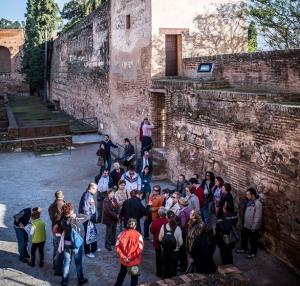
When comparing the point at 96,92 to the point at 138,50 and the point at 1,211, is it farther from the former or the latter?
the point at 1,211

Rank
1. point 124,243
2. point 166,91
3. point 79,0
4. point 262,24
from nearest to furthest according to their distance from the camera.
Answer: point 124,243
point 166,91
point 262,24
point 79,0

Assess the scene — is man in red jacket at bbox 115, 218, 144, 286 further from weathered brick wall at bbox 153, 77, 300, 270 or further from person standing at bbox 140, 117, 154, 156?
person standing at bbox 140, 117, 154, 156

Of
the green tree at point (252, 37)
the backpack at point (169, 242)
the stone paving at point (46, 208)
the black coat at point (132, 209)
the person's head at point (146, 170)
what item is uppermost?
the green tree at point (252, 37)

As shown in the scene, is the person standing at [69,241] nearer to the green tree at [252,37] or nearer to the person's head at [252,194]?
the person's head at [252,194]

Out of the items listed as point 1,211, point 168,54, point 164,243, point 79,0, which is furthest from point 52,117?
point 79,0

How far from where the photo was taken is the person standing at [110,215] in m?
8.20

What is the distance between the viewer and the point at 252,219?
8.02 meters

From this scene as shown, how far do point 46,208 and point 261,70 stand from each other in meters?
6.64

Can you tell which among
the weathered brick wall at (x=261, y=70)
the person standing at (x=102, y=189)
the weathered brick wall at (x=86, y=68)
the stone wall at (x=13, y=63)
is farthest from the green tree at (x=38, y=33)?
the person standing at (x=102, y=189)

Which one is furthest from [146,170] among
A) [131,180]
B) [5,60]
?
[5,60]

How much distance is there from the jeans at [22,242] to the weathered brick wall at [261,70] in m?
6.69

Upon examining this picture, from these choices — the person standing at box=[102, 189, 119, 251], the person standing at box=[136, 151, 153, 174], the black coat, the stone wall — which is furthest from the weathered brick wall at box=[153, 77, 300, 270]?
the stone wall

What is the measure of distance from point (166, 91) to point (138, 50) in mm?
3041

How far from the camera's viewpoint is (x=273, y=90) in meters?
10.4
